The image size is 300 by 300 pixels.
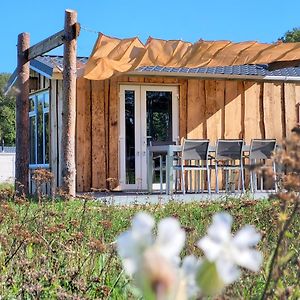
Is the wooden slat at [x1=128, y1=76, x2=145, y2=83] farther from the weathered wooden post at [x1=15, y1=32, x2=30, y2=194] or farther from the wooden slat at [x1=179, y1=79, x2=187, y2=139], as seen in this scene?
the weathered wooden post at [x1=15, y1=32, x2=30, y2=194]

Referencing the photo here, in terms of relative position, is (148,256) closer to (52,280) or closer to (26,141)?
(52,280)

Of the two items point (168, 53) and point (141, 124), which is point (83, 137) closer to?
point (141, 124)

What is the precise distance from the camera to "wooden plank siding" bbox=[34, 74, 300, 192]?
13.4 metres

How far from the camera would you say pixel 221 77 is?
14195 mm

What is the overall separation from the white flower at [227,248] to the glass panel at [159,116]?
13617 mm

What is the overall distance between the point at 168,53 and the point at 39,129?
5516 mm

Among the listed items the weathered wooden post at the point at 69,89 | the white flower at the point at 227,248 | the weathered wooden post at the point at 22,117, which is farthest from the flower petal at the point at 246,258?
the weathered wooden post at the point at 22,117

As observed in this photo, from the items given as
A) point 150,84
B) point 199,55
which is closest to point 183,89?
point 150,84

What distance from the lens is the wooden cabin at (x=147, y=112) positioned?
13.4 metres

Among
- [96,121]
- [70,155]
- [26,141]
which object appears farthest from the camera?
[96,121]

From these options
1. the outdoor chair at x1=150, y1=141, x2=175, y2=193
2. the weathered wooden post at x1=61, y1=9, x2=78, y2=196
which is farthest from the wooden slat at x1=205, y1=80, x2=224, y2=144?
the weathered wooden post at x1=61, y1=9, x2=78, y2=196

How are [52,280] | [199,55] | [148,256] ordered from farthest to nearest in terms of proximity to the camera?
[199,55] < [52,280] < [148,256]

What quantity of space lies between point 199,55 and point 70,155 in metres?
2.80

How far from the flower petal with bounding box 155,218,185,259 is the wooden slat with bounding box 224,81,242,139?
14037mm
